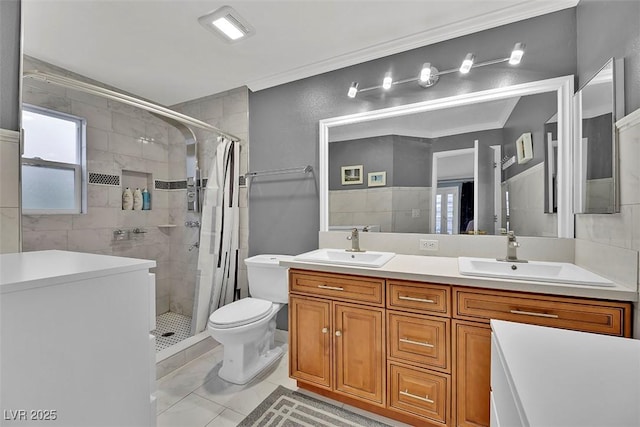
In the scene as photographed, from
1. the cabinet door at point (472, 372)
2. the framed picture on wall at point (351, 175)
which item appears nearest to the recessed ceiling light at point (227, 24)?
the framed picture on wall at point (351, 175)

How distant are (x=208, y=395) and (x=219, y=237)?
1219 millimetres

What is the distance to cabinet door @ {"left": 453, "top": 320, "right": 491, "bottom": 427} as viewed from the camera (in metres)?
1.32

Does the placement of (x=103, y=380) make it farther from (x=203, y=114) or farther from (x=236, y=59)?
(x=203, y=114)

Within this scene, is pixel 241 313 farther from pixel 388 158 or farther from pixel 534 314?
pixel 534 314

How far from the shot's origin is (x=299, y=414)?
1623 mm

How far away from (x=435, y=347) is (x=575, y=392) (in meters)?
0.88

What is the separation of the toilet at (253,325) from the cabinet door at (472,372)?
127 centimetres

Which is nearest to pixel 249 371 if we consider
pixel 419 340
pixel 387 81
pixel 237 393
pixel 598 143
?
pixel 237 393

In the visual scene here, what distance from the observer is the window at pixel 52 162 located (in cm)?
216

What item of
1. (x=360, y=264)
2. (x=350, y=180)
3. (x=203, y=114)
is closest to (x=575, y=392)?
(x=360, y=264)

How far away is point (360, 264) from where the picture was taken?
1.61 metres

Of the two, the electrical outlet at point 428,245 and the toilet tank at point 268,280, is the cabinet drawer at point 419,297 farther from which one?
the toilet tank at point 268,280

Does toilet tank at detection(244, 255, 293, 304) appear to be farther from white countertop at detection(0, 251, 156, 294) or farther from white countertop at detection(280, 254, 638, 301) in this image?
white countertop at detection(0, 251, 156, 294)

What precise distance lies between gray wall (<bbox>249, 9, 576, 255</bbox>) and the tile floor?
1013 millimetres
